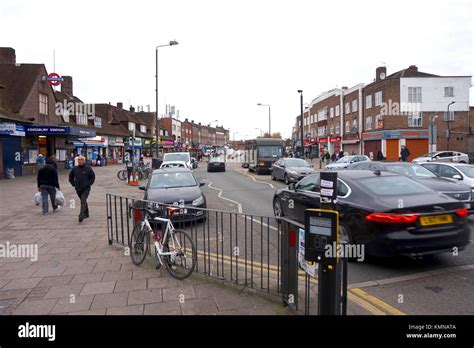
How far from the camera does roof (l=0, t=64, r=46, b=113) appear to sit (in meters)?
25.1

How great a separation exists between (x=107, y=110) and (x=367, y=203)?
49547mm

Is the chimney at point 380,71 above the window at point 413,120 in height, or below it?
above

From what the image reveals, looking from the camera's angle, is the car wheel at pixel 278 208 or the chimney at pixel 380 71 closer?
the car wheel at pixel 278 208

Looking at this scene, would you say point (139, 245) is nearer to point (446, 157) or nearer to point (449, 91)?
point (446, 157)

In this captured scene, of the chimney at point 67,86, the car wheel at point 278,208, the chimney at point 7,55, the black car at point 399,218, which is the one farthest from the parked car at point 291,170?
the chimney at point 67,86

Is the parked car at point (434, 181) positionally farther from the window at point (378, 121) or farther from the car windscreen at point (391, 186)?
the window at point (378, 121)

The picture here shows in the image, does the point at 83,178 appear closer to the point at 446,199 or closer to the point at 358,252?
the point at 358,252

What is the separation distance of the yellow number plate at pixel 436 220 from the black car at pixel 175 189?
5.34 meters

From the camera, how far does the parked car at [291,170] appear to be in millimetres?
17406

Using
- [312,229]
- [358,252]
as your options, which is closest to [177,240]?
[312,229]

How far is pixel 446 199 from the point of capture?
5.19 m

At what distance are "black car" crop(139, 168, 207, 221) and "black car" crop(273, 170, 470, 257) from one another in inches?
166

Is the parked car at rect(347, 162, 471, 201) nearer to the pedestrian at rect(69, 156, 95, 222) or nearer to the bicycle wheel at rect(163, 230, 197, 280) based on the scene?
the bicycle wheel at rect(163, 230, 197, 280)

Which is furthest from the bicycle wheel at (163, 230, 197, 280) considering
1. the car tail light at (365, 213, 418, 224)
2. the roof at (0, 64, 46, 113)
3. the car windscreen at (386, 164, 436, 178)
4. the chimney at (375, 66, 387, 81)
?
the chimney at (375, 66, 387, 81)
